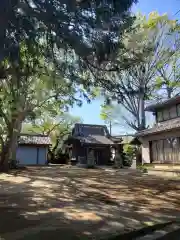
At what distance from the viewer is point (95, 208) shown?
6.54 metres

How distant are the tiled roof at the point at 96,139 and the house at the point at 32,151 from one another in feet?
15.9

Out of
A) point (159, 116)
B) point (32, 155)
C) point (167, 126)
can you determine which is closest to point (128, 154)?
point (159, 116)

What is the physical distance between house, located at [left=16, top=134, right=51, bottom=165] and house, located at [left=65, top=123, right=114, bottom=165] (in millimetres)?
3544

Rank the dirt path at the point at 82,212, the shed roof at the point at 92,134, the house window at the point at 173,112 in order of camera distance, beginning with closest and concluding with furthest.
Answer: the dirt path at the point at 82,212 → the house window at the point at 173,112 → the shed roof at the point at 92,134

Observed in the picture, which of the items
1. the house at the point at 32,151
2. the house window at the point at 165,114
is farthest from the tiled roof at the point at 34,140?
the house window at the point at 165,114

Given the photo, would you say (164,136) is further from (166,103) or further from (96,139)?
(96,139)

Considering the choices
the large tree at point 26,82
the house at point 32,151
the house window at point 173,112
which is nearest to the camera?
the large tree at point 26,82

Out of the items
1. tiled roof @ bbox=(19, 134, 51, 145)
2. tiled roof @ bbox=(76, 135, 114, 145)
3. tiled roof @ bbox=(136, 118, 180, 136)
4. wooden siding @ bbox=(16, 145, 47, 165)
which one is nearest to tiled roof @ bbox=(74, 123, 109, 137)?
tiled roof @ bbox=(76, 135, 114, 145)

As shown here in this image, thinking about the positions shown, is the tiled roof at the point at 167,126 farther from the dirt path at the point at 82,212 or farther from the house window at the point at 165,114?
the dirt path at the point at 82,212

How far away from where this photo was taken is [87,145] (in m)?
30.6

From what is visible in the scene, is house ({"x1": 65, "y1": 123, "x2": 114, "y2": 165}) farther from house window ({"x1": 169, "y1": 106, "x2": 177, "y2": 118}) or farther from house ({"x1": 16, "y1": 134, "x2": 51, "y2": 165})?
house window ({"x1": 169, "y1": 106, "x2": 177, "y2": 118})

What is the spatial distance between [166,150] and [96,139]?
1484 cm

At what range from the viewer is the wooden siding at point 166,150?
16344mm

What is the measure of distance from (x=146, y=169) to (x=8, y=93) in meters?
12.8
